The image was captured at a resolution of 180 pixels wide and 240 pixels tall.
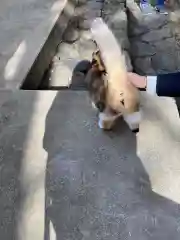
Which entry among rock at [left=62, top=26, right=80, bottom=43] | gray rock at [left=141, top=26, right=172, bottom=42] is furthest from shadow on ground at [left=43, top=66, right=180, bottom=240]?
gray rock at [left=141, top=26, right=172, bottom=42]

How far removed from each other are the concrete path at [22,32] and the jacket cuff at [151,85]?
42 centimetres

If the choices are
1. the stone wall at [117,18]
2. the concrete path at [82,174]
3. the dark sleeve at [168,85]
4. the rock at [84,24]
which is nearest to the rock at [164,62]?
the stone wall at [117,18]

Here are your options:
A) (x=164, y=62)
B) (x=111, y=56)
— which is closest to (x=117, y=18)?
(x=164, y=62)

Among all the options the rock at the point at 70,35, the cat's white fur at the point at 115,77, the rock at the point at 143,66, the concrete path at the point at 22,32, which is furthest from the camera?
the rock at the point at 143,66

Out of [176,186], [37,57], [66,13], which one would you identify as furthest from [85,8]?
[176,186]

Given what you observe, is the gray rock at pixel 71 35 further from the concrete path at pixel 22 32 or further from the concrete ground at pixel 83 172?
the concrete ground at pixel 83 172

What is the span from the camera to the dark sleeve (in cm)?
130

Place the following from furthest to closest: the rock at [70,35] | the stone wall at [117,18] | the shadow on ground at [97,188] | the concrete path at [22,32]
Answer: the stone wall at [117,18] → the rock at [70,35] → the concrete path at [22,32] → the shadow on ground at [97,188]

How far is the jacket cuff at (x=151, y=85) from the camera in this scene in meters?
1.29

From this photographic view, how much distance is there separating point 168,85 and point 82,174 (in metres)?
0.45

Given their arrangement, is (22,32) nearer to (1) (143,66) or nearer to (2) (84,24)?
(2) (84,24)

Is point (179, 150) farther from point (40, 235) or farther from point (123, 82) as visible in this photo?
point (40, 235)

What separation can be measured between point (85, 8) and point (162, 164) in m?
1.33

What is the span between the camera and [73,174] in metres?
1.03
